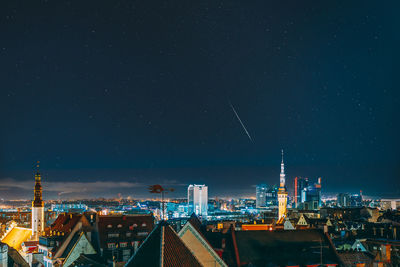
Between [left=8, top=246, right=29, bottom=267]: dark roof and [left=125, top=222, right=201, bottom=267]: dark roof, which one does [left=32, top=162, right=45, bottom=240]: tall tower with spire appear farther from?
[left=125, top=222, right=201, bottom=267]: dark roof

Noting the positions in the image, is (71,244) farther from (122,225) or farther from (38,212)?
(38,212)

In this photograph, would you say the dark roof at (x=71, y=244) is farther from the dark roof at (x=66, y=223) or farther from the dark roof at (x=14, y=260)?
the dark roof at (x=14, y=260)

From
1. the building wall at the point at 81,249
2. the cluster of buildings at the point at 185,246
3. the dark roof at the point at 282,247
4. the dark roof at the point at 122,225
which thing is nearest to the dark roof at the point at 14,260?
the cluster of buildings at the point at 185,246

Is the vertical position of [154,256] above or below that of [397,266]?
above

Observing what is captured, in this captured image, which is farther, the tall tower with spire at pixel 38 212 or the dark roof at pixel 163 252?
the tall tower with spire at pixel 38 212

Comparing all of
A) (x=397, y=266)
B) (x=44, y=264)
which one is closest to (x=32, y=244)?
(x=44, y=264)

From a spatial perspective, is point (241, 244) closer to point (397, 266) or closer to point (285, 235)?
point (285, 235)
